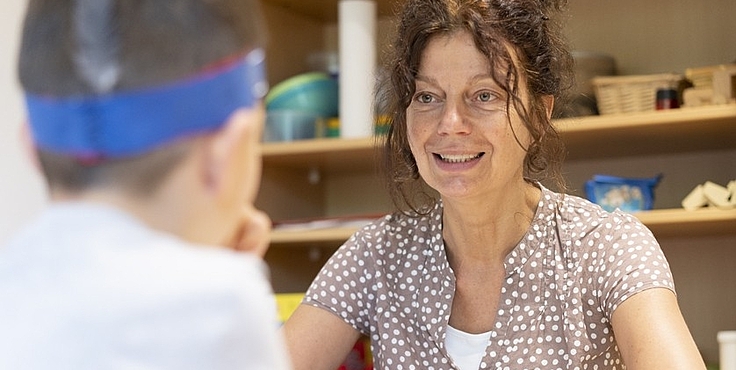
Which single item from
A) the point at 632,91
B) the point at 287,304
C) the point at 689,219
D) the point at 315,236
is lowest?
the point at 287,304

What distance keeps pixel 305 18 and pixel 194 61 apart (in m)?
2.34

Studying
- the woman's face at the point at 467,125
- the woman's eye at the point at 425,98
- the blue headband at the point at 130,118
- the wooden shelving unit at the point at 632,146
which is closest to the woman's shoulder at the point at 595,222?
the woman's face at the point at 467,125

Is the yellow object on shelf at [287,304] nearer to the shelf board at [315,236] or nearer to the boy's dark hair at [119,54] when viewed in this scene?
the shelf board at [315,236]

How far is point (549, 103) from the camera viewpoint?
62.1 inches

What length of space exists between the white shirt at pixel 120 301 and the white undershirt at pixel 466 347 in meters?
0.96

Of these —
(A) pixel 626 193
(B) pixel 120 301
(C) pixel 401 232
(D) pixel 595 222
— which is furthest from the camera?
(A) pixel 626 193

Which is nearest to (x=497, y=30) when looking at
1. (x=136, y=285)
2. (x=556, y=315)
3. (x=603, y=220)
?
(x=603, y=220)

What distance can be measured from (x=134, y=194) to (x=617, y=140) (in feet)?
6.41

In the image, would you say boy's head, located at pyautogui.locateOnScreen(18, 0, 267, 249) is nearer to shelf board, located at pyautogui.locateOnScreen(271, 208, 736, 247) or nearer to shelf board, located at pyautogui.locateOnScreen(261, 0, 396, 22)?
shelf board, located at pyautogui.locateOnScreen(271, 208, 736, 247)

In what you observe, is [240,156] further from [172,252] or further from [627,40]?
[627,40]

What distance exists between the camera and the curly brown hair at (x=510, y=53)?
1497 mm

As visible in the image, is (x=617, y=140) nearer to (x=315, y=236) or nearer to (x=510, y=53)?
(x=315, y=236)

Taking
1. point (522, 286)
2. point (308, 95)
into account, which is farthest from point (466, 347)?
point (308, 95)

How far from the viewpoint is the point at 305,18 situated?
9.49ft
